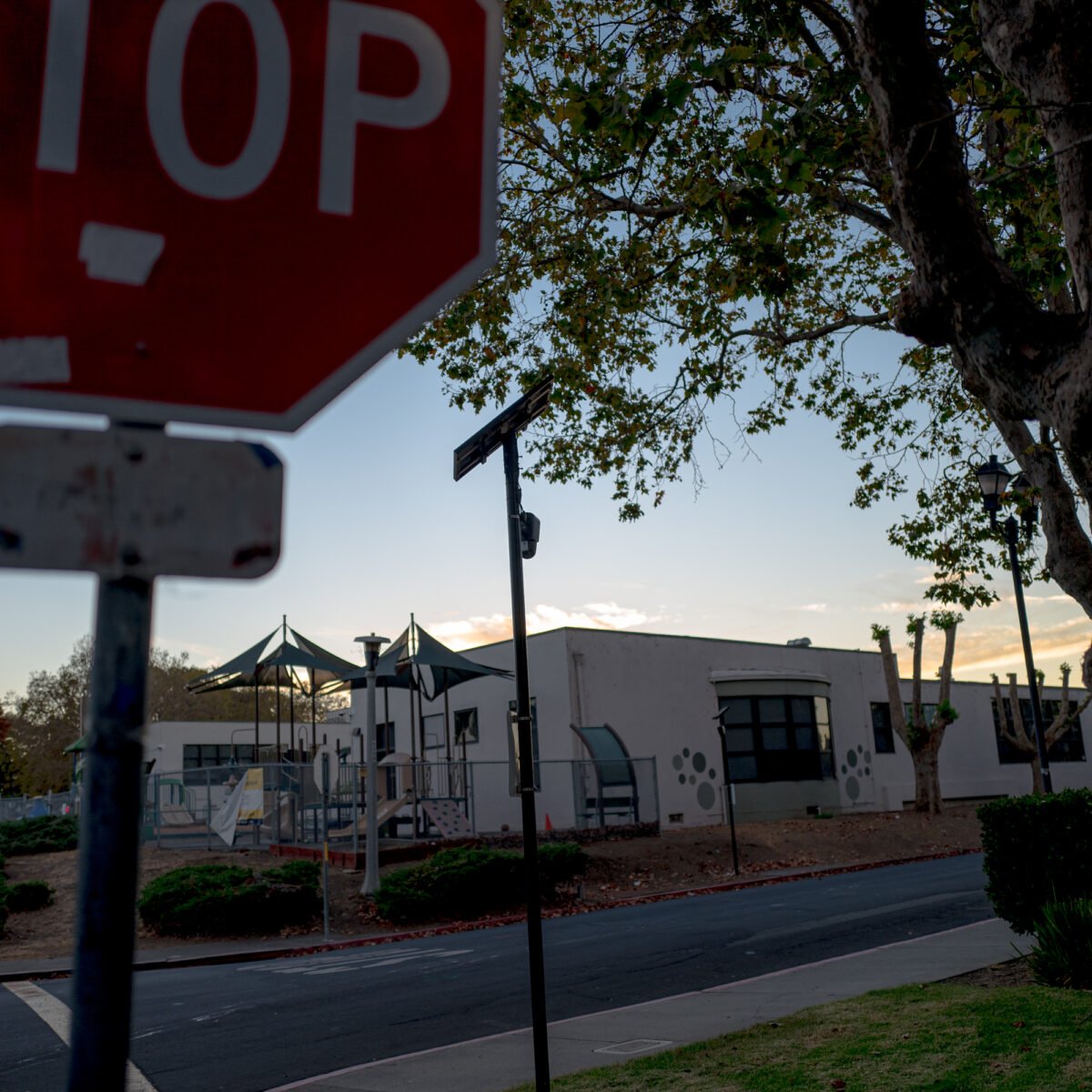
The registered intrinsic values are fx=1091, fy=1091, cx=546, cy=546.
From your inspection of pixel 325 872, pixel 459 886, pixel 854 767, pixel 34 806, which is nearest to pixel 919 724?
pixel 854 767

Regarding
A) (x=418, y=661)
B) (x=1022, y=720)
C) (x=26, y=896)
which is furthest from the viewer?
(x=1022, y=720)

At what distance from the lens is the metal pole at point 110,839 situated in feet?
4.53

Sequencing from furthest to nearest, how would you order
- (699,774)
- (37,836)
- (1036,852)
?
1. (699,774)
2. (37,836)
3. (1036,852)

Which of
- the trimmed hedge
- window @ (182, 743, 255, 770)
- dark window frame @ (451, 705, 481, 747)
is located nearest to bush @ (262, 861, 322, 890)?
the trimmed hedge

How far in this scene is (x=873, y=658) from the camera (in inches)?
1606

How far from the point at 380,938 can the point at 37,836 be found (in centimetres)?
1430

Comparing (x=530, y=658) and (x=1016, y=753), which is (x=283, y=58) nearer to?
(x=530, y=658)

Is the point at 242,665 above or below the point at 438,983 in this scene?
above

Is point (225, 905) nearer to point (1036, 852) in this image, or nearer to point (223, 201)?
point (1036, 852)

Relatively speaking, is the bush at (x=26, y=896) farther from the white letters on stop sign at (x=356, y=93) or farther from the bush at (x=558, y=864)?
the white letters on stop sign at (x=356, y=93)

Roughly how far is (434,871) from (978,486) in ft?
36.0

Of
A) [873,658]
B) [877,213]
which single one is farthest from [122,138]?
[873,658]

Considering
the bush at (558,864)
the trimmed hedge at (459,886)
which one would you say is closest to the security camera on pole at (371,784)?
the trimmed hedge at (459,886)

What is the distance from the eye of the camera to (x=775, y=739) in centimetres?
3497
